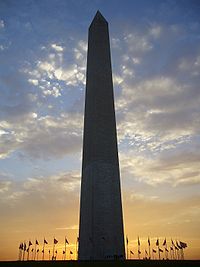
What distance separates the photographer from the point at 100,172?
31891 mm

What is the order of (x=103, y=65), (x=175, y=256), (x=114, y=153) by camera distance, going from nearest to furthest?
1. (x=114, y=153)
2. (x=103, y=65)
3. (x=175, y=256)

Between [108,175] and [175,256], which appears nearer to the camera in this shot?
[108,175]

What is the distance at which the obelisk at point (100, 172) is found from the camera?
29641 mm

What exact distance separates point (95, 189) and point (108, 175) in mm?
2219

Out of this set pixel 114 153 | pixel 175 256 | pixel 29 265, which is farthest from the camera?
pixel 175 256

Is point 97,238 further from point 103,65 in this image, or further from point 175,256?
point 175,256

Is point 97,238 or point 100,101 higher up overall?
point 100,101

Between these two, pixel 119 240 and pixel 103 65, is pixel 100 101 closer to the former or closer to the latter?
pixel 103 65

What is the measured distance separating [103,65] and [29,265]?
82.1 ft

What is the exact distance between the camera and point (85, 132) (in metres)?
34.8

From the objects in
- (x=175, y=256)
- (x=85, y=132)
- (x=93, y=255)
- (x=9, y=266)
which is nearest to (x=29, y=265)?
(x=9, y=266)

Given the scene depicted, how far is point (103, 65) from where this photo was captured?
121 feet

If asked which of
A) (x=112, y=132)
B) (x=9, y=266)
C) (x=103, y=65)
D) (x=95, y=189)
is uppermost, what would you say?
(x=103, y=65)

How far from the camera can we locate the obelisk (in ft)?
97.2
